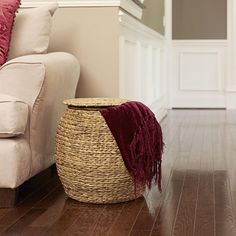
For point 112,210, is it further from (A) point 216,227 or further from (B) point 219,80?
(B) point 219,80

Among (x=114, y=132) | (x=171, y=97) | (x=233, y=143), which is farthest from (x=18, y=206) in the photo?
(x=171, y=97)

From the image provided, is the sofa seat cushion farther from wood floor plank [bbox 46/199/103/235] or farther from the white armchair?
wood floor plank [bbox 46/199/103/235]

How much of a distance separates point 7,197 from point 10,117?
0.35 metres

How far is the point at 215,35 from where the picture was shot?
6305 millimetres

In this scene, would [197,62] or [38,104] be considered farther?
[197,62]

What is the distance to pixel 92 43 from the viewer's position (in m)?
2.95

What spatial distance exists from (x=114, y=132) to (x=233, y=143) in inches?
73.3

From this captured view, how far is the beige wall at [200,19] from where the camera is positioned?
6.24 m

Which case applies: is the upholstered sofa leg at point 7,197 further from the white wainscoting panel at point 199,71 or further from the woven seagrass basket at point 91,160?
the white wainscoting panel at point 199,71

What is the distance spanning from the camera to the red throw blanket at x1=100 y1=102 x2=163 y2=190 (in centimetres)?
Result: 218

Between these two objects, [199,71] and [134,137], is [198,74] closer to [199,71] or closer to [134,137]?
[199,71]

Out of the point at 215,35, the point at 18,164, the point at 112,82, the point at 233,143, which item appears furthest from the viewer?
the point at 215,35

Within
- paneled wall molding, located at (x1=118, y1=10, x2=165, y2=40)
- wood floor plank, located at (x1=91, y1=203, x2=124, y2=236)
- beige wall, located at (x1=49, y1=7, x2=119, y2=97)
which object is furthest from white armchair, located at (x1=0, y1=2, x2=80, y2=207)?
paneled wall molding, located at (x1=118, y1=10, x2=165, y2=40)

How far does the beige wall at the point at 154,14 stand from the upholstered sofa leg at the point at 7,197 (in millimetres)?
2202
